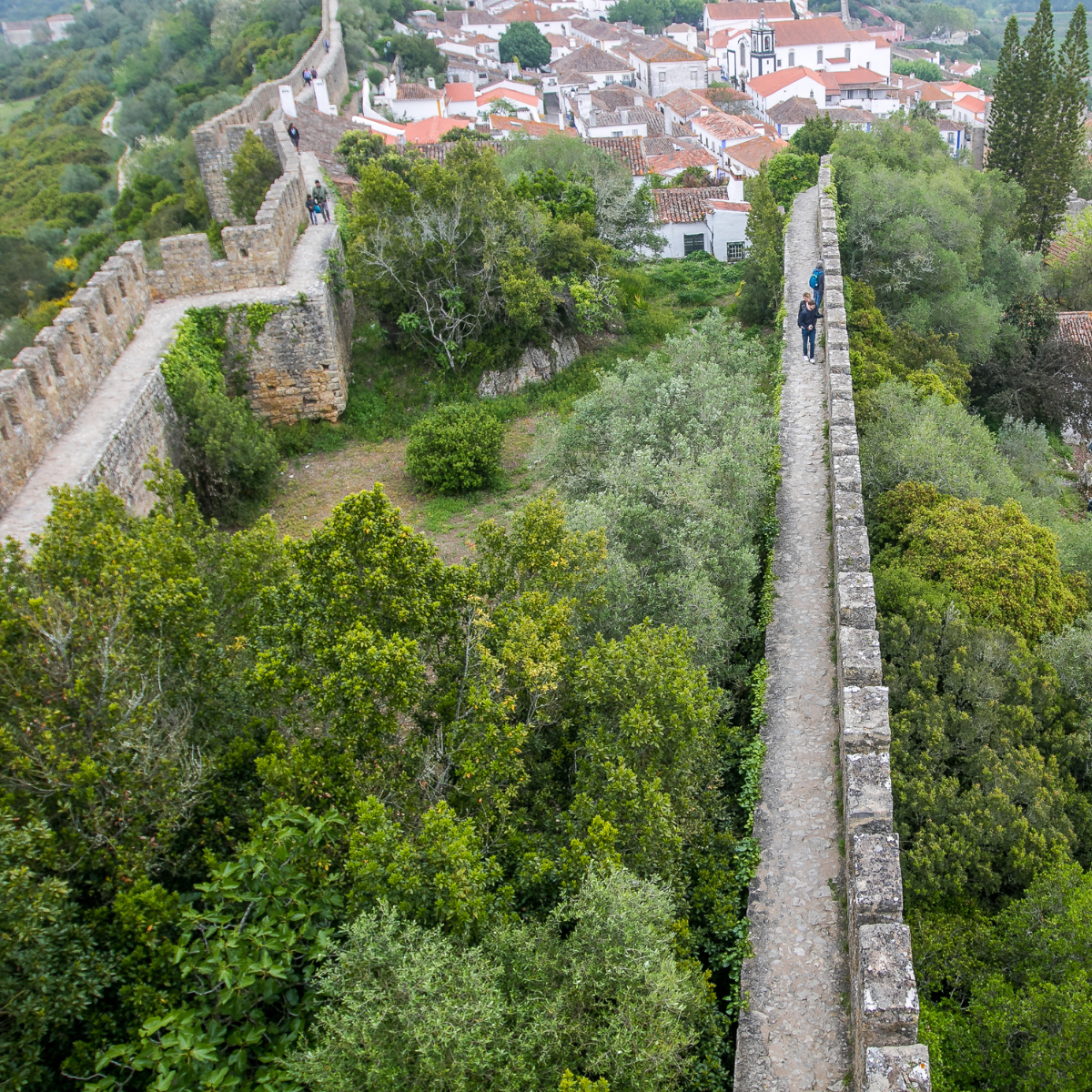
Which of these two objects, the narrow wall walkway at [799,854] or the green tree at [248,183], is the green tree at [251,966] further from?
the green tree at [248,183]

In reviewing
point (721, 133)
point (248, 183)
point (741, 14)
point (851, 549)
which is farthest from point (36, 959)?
point (741, 14)

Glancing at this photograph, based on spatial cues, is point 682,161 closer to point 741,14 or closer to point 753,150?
point 753,150

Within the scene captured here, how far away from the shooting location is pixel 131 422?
39.2 feet

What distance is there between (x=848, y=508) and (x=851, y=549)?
2.71 ft

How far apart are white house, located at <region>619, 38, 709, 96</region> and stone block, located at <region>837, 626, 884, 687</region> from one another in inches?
2899

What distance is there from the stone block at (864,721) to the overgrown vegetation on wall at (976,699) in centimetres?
84

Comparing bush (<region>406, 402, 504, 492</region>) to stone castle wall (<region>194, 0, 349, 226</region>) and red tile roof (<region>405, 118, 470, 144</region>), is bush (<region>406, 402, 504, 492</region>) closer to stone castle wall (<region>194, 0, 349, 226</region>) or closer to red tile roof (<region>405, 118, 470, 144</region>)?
stone castle wall (<region>194, 0, 349, 226</region>)

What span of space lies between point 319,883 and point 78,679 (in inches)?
75.6

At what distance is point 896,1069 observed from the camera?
537 cm

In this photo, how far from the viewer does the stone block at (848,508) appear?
10.1 m

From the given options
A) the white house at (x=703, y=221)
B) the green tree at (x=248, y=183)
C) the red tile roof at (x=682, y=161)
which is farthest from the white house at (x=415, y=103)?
the green tree at (x=248, y=183)

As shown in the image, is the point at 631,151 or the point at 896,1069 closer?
the point at 896,1069

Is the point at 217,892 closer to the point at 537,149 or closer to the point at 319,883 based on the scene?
the point at 319,883

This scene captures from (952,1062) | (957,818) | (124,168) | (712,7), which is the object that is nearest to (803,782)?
(957,818)
